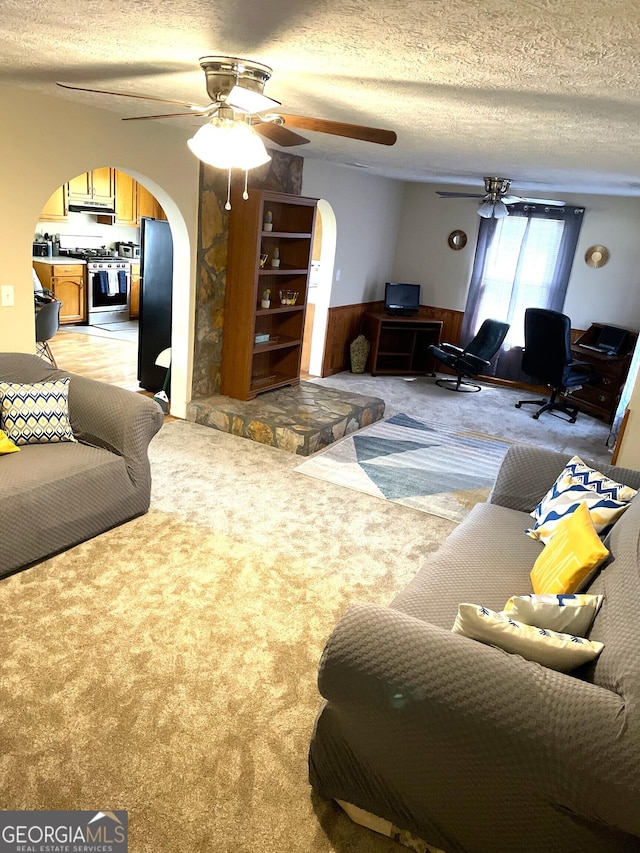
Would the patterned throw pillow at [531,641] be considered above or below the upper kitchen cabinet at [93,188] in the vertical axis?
below

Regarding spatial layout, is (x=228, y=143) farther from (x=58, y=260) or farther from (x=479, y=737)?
(x=58, y=260)

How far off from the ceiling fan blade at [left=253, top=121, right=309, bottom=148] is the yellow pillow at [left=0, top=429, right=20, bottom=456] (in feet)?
6.02

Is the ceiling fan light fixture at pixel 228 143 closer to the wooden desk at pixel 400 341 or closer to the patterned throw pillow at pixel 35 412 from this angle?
the patterned throw pillow at pixel 35 412

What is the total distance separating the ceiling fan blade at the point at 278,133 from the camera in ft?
7.99

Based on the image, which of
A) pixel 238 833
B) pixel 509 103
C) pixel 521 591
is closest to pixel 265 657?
pixel 238 833

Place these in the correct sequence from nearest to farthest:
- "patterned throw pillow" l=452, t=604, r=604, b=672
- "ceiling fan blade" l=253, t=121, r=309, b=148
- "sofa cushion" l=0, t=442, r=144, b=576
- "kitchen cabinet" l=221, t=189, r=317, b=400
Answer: "patterned throw pillow" l=452, t=604, r=604, b=672, "ceiling fan blade" l=253, t=121, r=309, b=148, "sofa cushion" l=0, t=442, r=144, b=576, "kitchen cabinet" l=221, t=189, r=317, b=400

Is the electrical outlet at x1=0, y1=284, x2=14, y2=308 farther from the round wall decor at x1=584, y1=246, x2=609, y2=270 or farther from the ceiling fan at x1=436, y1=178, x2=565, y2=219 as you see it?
the round wall decor at x1=584, y1=246, x2=609, y2=270

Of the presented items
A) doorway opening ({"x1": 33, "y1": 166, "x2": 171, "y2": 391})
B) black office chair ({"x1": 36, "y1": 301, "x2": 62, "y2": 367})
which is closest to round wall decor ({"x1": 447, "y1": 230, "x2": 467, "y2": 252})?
doorway opening ({"x1": 33, "y1": 166, "x2": 171, "y2": 391})

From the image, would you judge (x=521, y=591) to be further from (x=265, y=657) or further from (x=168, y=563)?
(x=168, y=563)

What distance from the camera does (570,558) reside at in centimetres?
215

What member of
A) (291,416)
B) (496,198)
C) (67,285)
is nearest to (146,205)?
(67,285)

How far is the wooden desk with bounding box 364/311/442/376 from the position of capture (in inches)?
289

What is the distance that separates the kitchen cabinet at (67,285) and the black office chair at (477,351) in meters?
4.70
